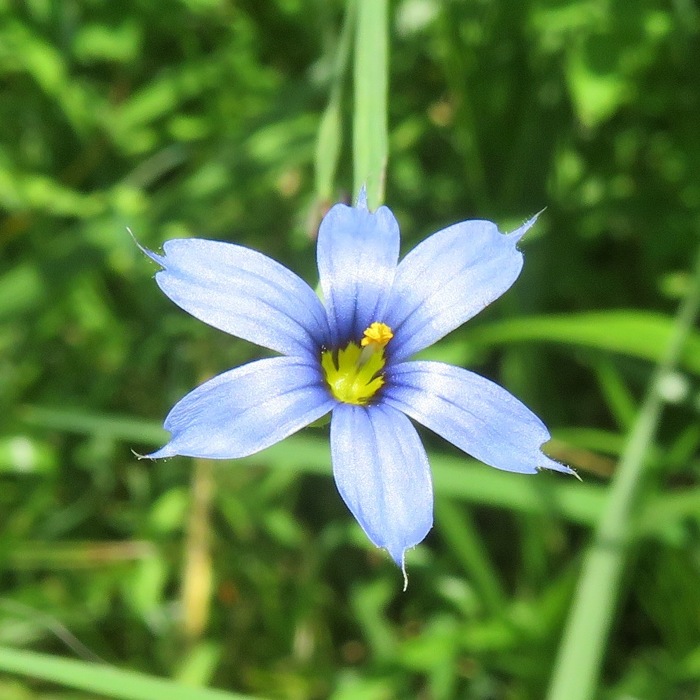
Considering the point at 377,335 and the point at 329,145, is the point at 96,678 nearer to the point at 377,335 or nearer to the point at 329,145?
the point at 377,335

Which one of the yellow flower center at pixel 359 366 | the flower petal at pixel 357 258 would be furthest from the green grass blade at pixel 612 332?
the flower petal at pixel 357 258

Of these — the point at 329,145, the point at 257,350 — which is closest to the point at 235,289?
the point at 329,145

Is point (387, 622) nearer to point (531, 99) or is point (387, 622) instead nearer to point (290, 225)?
point (290, 225)

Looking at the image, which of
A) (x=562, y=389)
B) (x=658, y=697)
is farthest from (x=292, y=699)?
(x=562, y=389)

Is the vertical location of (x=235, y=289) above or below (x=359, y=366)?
below

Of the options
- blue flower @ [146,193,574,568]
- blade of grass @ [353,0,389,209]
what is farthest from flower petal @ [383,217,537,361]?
blade of grass @ [353,0,389,209]
